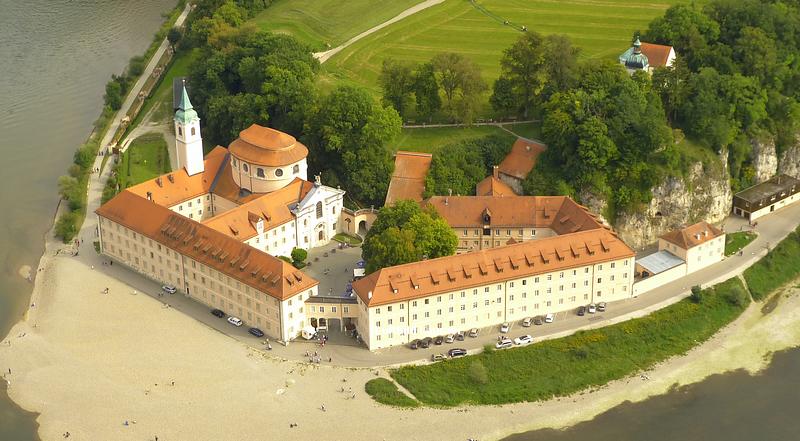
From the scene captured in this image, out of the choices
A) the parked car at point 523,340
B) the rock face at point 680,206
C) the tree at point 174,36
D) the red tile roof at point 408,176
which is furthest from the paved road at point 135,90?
the rock face at point 680,206

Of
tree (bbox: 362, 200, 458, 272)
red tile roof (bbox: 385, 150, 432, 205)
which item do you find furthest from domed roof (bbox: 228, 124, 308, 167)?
tree (bbox: 362, 200, 458, 272)

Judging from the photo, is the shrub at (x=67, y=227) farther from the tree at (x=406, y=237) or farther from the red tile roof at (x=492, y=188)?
the red tile roof at (x=492, y=188)

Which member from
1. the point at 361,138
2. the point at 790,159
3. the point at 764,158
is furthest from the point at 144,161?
the point at 790,159

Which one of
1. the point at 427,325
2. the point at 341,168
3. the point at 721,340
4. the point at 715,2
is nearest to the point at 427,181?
the point at 341,168

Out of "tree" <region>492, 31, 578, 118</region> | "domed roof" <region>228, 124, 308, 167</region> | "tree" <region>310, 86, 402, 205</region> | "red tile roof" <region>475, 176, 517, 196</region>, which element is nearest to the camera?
"domed roof" <region>228, 124, 308, 167</region>

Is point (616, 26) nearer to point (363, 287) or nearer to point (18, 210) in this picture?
point (363, 287)

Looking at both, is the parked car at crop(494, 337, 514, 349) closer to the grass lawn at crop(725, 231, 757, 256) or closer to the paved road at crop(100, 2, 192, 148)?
the grass lawn at crop(725, 231, 757, 256)
